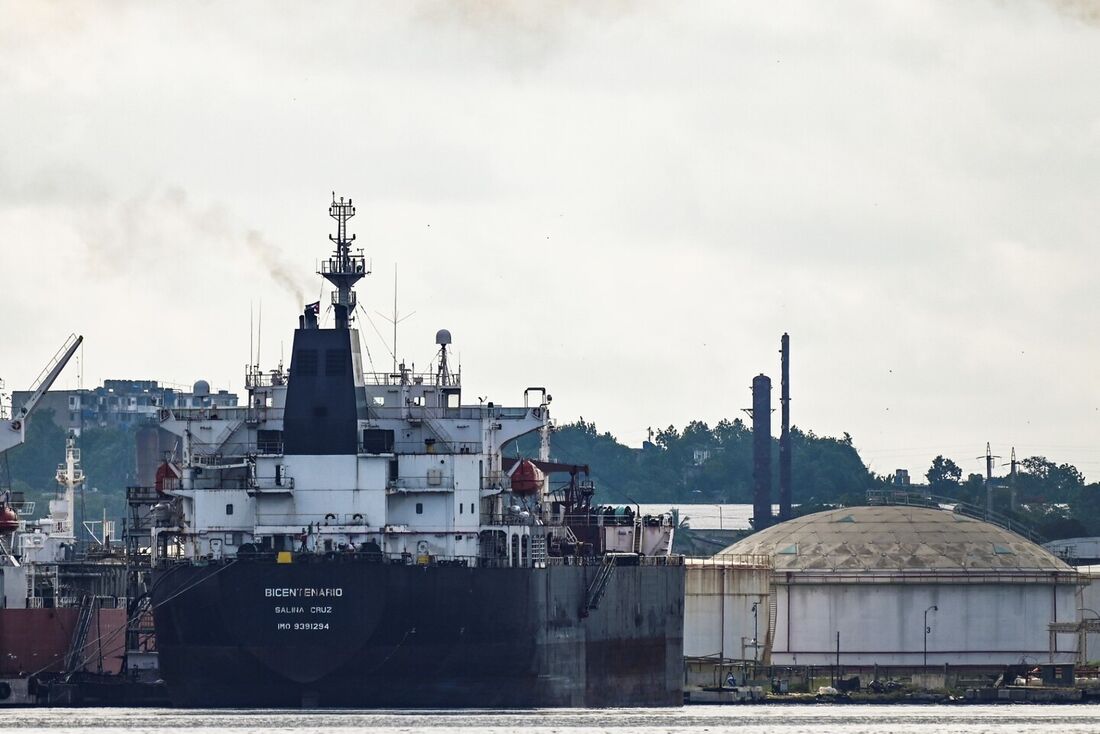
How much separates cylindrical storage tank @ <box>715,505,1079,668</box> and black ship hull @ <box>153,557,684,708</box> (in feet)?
125

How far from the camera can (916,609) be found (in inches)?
5207

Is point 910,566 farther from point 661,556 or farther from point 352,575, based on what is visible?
point 352,575

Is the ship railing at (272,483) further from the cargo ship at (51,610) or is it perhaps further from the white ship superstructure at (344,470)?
the cargo ship at (51,610)

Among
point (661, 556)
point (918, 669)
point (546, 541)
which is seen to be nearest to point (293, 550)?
point (546, 541)

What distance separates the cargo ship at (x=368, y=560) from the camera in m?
92.9

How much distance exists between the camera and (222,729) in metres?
85.2

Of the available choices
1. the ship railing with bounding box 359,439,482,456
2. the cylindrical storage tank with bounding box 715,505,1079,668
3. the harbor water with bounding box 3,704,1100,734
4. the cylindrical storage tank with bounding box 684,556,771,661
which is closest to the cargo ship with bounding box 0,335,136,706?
the harbor water with bounding box 3,704,1100,734

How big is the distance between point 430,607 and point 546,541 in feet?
27.2

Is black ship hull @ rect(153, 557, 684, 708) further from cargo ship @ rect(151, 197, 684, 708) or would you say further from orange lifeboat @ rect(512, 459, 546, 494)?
orange lifeboat @ rect(512, 459, 546, 494)

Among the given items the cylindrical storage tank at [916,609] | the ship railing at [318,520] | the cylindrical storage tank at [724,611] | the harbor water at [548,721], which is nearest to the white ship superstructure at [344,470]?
the ship railing at [318,520]

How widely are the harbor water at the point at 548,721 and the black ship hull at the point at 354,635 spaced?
110 cm

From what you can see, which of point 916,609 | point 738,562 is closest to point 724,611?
point 738,562

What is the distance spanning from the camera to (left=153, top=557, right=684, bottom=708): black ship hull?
3652 inches

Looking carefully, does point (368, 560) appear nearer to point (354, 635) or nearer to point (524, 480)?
point (354, 635)
